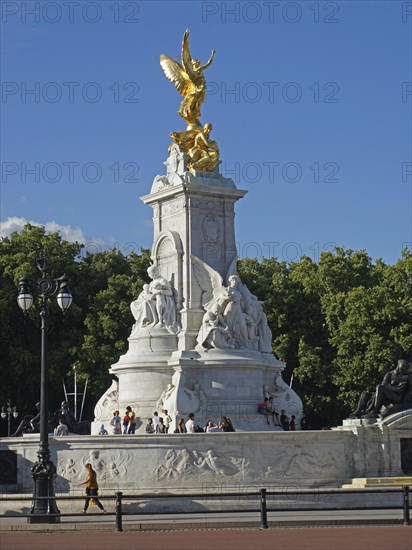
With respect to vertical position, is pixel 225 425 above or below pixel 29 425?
below

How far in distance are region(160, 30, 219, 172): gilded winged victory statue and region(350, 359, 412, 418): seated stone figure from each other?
43.2ft

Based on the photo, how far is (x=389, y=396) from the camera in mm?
40281

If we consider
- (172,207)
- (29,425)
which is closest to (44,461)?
(29,425)

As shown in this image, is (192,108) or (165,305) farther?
(192,108)

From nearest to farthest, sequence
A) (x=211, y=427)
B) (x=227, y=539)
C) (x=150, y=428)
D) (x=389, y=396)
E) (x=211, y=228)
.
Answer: (x=227, y=539) < (x=389, y=396) < (x=211, y=427) < (x=150, y=428) < (x=211, y=228)

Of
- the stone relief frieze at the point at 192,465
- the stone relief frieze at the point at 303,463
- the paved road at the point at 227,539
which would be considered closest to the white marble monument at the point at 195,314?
the stone relief frieze at the point at 192,465

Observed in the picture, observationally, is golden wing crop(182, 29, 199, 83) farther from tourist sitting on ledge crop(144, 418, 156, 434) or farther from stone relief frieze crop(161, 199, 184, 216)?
tourist sitting on ledge crop(144, 418, 156, 434)

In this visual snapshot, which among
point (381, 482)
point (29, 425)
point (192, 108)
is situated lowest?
point (381, 482)

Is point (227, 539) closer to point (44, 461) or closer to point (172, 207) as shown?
point (44, 461)

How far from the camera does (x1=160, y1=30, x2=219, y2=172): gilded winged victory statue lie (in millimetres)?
49438

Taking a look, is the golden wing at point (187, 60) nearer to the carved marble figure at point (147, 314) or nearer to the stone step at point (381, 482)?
the carved marble figure at point (147, 314)

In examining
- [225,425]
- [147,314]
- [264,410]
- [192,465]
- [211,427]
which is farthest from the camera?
[147,314]

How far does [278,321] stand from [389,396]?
30801 mm

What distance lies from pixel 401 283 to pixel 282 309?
731 cm
